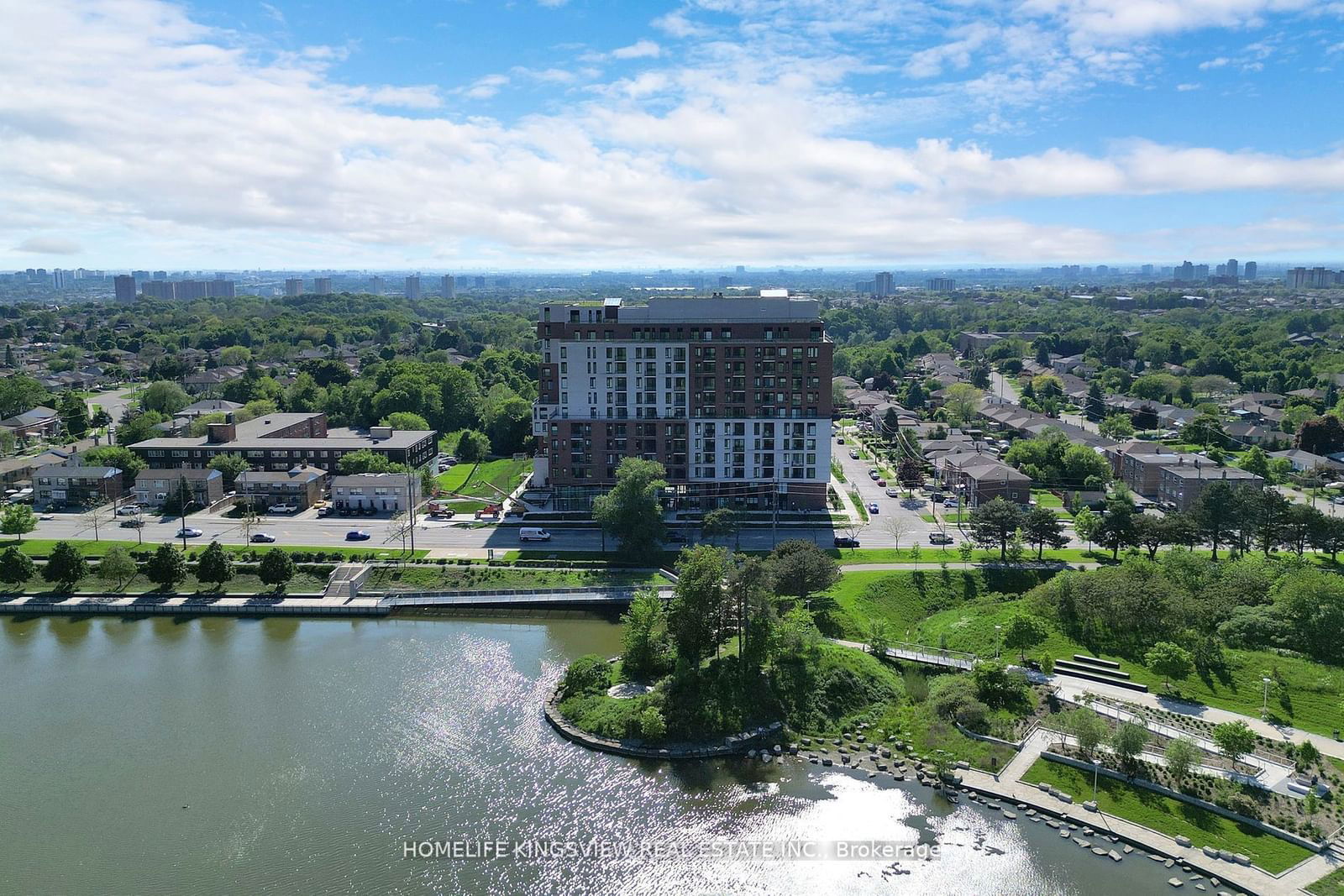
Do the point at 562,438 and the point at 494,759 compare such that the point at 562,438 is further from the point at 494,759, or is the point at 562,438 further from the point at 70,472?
the point at 70,472

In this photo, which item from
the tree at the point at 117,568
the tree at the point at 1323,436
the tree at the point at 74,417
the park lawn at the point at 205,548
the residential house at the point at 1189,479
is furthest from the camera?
the tree at the point at 74,417

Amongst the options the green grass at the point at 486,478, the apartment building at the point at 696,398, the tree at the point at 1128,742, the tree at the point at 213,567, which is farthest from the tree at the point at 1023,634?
the tree at the point at 213,567

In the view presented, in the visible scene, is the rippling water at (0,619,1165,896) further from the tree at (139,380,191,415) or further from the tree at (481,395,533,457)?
the tree at (139,380,191,415)

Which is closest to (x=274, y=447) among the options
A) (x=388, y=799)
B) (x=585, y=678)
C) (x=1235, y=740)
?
(x=585, y=678)

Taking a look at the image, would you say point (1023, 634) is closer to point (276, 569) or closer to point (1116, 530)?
point (1116, 530)

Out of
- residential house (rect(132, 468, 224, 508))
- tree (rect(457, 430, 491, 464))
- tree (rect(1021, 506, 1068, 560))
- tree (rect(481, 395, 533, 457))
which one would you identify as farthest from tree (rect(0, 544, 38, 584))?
tree (rect(1021, 506, 1068, 560))

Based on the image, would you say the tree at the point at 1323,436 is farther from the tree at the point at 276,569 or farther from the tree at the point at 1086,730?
the tree at the point at 276,569

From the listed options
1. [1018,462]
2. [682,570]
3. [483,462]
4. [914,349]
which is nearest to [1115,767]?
[682,570]
